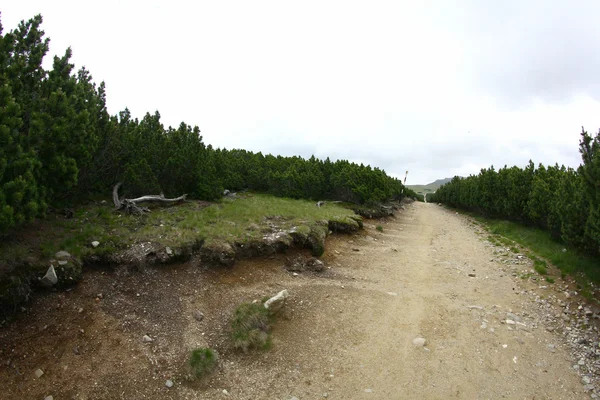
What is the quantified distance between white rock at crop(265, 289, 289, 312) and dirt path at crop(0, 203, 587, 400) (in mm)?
390

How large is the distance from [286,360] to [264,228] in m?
6.52

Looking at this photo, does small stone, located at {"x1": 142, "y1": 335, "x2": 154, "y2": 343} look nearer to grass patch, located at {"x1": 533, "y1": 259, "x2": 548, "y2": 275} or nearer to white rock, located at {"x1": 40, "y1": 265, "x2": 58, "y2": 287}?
white rock, located at {"x1": 40, "y1": 265, "x2": 58, "y2": 287}

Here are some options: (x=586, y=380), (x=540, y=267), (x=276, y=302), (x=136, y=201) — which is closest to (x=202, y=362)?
(x=276, y=302)

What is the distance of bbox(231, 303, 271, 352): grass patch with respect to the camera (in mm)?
7105

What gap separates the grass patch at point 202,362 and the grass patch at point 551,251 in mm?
11659

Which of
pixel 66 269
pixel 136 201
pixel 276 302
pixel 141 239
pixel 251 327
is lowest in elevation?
pixel 251 327

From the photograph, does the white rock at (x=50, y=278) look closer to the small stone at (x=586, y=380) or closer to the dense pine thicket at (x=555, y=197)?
the small stone at (x=586, y=380)

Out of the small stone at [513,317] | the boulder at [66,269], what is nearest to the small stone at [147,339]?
the boulder at [66,269]

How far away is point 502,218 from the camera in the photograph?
2975 cm

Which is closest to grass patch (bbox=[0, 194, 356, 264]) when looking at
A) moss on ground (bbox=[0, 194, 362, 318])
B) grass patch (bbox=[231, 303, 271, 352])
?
moss on ground (bbox=[0, 194, 362, 318])

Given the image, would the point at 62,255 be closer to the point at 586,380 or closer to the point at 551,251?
the point at 586,380

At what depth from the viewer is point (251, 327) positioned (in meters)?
7.47

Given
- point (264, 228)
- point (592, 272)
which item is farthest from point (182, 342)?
point (592, 272)

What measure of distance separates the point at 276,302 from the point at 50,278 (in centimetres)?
530
